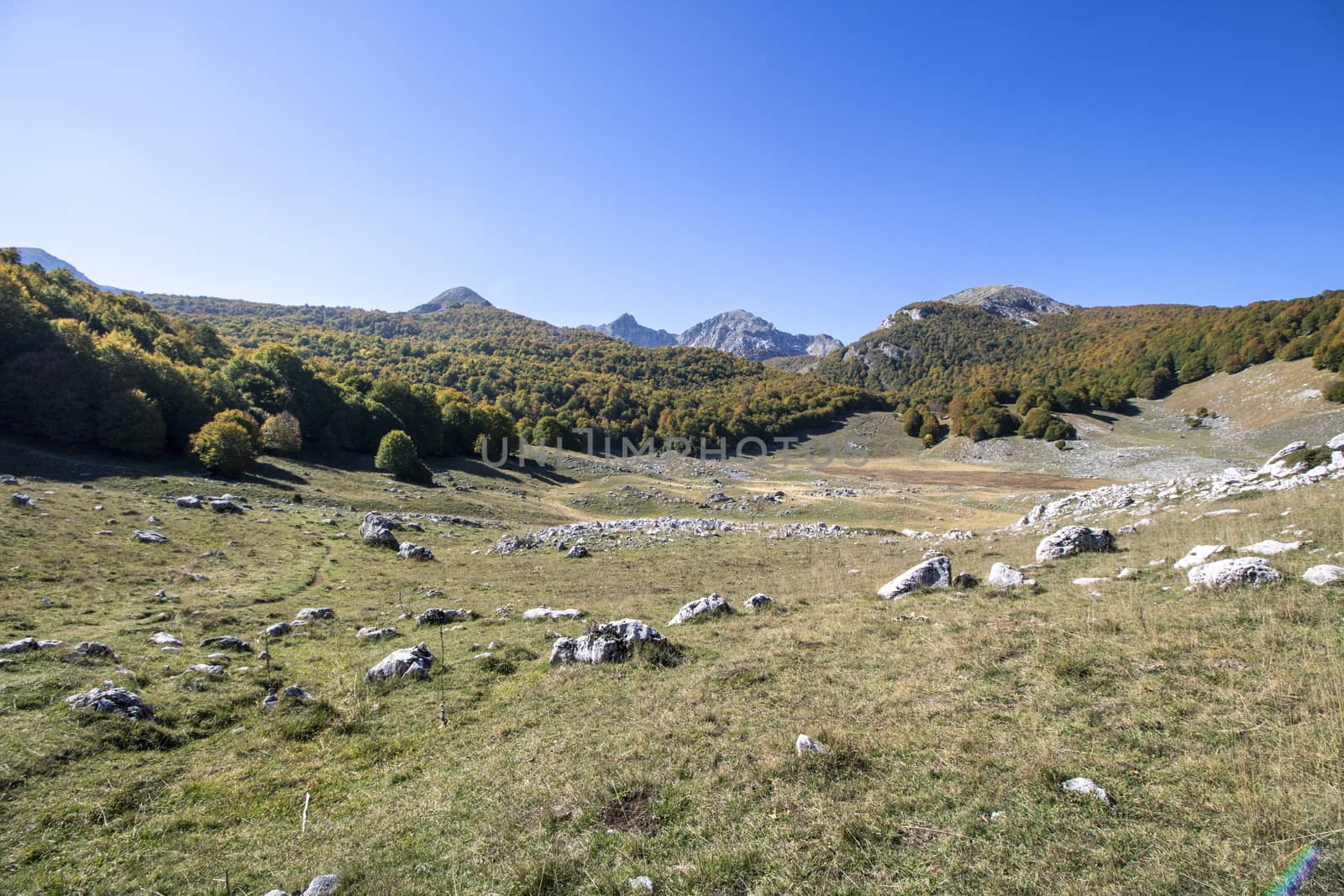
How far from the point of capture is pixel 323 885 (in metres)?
4.98

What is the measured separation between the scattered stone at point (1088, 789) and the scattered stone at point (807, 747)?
2.30 meters

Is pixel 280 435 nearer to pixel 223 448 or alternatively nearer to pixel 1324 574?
pixel 223 448

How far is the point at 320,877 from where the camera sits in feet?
A: 16.5

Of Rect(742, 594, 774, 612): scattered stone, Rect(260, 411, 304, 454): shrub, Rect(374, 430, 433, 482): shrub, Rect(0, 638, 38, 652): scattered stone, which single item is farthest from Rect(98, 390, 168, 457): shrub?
Rect(742, 594, 774, 612): scattered stone

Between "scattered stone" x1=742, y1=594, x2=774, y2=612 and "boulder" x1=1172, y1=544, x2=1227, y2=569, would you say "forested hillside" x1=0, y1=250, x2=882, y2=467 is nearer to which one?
"scattered stone" x1=742, y1=594, x2=774, y2=612

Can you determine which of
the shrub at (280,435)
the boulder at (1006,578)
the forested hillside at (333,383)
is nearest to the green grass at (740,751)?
the boulder at (1006,578)

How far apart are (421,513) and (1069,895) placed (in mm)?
38963

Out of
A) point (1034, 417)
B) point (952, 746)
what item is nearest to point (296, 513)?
point (952, 746)

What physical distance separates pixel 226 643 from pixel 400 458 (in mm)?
38275

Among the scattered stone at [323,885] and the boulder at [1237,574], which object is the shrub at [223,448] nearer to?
the scattered stone at [323,885]

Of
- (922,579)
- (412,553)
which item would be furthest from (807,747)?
(412,553)

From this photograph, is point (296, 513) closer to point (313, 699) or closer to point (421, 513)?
point (421, 513)

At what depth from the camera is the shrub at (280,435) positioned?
47.2 meters

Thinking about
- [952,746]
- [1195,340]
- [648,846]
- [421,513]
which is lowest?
[421,513]
